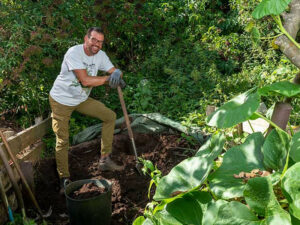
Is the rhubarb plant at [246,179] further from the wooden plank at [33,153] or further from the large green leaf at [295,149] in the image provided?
the wooden plank at [33,153]

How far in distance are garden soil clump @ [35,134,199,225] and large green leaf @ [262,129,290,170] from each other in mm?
2138

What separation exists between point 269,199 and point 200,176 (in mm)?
295

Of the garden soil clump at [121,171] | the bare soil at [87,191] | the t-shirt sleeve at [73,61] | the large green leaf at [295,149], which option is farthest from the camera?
the t-shirt sleeve at [73,61]

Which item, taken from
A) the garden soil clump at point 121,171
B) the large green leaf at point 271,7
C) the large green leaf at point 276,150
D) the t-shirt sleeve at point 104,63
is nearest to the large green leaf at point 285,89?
the large green leaf at point 276,150

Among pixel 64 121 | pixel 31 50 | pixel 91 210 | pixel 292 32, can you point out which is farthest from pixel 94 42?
pixel 292 32

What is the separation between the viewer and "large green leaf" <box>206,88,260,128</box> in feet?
3.26

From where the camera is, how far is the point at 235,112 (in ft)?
3.41

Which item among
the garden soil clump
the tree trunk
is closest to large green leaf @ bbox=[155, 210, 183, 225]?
the tree trunk

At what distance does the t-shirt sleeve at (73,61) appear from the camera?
133 inches

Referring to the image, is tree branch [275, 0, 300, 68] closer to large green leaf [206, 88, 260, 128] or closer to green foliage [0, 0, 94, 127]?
large green leaf [206, 88, 260, 128]

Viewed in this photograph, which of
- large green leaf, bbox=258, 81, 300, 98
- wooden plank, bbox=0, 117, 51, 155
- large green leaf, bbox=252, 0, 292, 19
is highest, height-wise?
large green leaf, bbox=252, 0, 292, 19

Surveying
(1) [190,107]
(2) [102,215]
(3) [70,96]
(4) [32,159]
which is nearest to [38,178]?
(4) [32,159]

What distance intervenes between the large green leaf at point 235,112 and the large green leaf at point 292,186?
0.89 ft

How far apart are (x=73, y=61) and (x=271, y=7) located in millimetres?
2733
